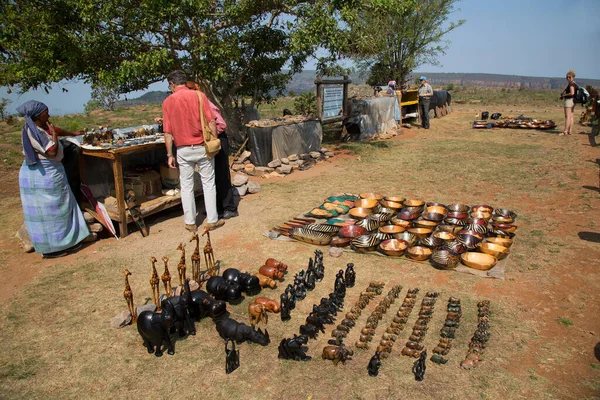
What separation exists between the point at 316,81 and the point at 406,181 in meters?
4.09

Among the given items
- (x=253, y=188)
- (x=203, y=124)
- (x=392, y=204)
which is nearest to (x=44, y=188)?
(x=203, y=124)

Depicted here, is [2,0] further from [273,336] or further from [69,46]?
[273,336]

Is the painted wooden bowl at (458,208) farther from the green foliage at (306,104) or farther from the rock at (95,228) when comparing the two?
the green foliage at (306,104)

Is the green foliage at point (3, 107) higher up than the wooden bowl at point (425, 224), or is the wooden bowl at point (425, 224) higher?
the green foliage at point (3, 107)

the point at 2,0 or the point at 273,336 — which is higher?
the point at 2,0

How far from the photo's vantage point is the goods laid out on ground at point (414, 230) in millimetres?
5047

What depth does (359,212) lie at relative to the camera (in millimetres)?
6445

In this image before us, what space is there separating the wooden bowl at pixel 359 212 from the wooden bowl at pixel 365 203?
0.21m

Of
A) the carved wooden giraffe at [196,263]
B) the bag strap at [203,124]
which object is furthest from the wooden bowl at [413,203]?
the carved wooden giraffe at [196,263]

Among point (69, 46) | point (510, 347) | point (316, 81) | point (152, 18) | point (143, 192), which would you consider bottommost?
point (510, 347)

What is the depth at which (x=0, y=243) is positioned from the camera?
19.7 feet

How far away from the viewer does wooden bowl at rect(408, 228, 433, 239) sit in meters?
5.70

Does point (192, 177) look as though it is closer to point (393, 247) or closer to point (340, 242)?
point (340, 242)

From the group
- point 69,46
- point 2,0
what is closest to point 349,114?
point 69,46
